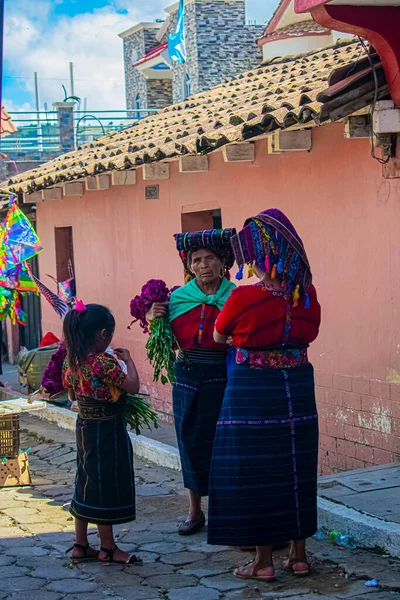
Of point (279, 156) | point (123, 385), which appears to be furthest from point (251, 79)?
point (123, 385)

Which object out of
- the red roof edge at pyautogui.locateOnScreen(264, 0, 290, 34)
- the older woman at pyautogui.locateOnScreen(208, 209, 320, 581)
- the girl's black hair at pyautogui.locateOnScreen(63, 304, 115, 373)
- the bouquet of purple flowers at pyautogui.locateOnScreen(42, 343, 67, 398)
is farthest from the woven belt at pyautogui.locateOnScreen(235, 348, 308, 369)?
the red roof edge at pyautogui.locateOnScreen(264, 0, 290, 34)

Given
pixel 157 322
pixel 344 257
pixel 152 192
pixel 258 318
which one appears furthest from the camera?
pixel 152 192

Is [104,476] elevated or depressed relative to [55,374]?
depressed

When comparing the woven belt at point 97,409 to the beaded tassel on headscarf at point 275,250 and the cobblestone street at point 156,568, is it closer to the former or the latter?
the cobblestone street at point 156,568

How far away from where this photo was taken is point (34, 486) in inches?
323

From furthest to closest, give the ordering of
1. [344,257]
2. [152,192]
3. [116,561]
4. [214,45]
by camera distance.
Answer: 1. [214,45]
2. [152,192]
3. [344,257]
4. [116,561]

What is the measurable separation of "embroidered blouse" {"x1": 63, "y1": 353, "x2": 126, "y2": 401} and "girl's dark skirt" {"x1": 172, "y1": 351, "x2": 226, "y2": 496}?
60 centimetres

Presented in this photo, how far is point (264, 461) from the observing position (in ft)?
16.7

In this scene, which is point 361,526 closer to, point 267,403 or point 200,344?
point 267,403

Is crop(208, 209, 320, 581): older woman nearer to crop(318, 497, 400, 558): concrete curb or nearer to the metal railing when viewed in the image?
crop(318, 497, 400, 558): concrete curb

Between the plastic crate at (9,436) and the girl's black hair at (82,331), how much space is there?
2.73 meters

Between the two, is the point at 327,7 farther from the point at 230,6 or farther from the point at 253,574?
the point at 230,6

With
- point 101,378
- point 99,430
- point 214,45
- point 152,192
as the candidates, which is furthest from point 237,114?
point 214,45

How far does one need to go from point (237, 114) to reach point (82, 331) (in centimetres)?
371
